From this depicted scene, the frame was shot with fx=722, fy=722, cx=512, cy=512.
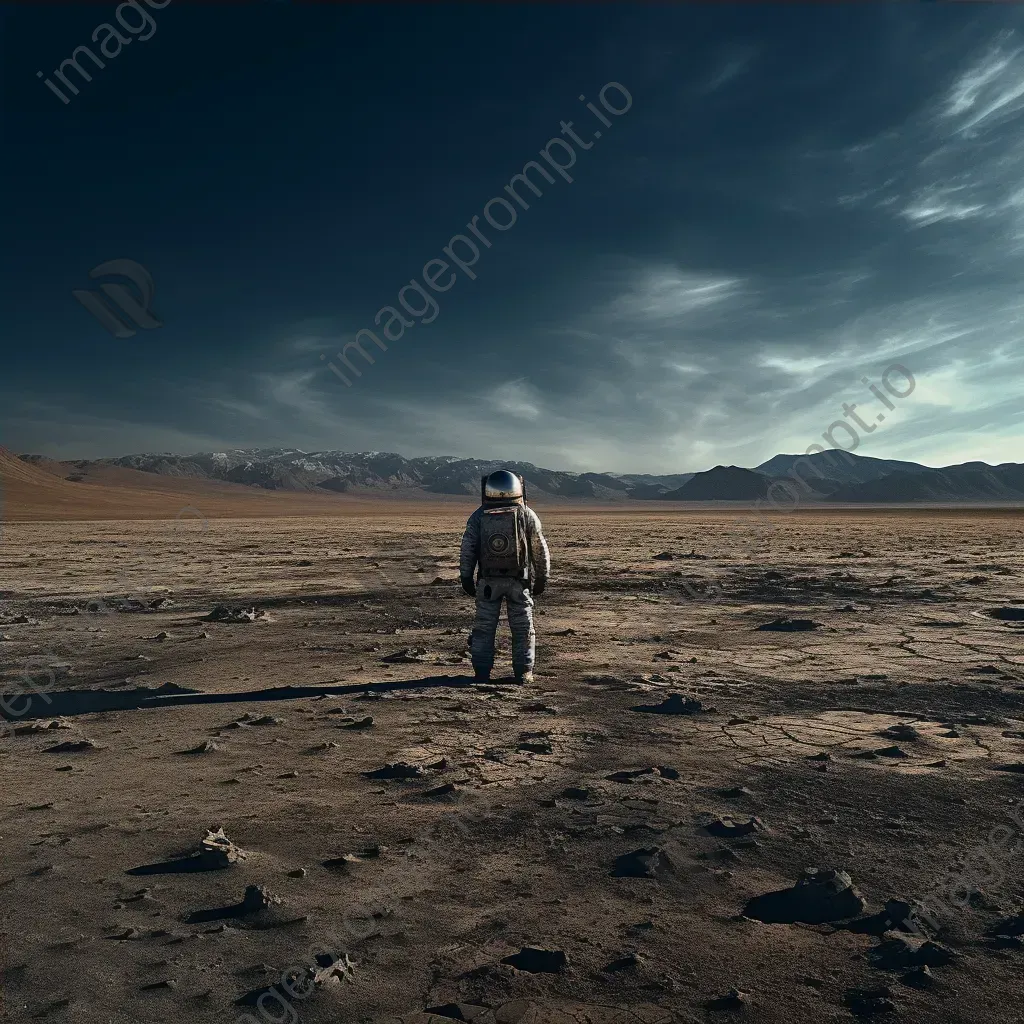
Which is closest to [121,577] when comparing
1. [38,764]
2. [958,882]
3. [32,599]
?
[32,599]

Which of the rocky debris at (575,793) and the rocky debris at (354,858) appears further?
the rocky debris at (575,793)

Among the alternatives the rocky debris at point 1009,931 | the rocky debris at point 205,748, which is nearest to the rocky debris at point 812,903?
the rocky debris at point 1009,931

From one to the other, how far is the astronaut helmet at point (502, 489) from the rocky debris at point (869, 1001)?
18.3 feet

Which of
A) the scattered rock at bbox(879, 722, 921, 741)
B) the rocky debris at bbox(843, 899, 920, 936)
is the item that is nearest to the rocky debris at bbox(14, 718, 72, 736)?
the rocky debris at bbox(843, 899, 920, 936)

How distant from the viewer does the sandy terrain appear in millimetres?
2537

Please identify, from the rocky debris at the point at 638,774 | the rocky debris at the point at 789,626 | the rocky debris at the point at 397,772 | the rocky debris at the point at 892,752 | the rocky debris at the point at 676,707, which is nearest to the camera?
the rocky debris at the point at 638,774

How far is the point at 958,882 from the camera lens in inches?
125

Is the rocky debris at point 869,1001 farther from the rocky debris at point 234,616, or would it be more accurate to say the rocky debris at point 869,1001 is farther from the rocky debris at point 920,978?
the rocky debris at point 234,616

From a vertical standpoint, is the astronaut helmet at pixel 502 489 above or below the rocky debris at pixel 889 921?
above

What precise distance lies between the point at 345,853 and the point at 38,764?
275 cm

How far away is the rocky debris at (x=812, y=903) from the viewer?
2.91 meters

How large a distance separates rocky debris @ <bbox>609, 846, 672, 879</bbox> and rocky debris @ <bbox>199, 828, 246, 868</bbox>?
1.77 meters

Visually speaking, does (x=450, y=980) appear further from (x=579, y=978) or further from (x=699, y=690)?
(x=699, y=690)

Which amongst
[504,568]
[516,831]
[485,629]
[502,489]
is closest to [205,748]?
[516,831]
